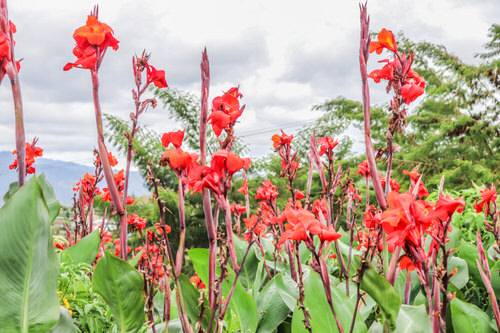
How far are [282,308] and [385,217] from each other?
725mm

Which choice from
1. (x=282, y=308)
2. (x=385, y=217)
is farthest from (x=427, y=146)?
(x=385, y=217)

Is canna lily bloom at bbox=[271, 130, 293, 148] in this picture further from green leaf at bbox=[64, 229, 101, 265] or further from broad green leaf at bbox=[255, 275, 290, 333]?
green leaf at bbox=[64, 229, 101, 265]

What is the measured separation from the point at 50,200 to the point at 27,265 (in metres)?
0.93

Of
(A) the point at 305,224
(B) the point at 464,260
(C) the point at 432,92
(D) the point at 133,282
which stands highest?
(C) the point at 432,92

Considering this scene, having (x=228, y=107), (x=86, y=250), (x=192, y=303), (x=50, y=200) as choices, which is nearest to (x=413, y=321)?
(x=192, y=303)

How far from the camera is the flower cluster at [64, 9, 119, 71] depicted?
3.07ft

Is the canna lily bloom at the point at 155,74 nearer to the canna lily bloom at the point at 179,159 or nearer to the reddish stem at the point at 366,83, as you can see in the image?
the canna lily bloom at the point at 179,159

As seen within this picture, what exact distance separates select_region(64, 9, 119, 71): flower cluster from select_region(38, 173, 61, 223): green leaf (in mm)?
863

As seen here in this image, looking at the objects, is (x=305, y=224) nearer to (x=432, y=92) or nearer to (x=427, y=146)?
(x=427, y=146)

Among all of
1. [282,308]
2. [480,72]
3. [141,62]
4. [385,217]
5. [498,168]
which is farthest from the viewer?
[480,72]

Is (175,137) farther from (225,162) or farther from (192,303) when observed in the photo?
(192,303)

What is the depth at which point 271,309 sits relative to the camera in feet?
4.41

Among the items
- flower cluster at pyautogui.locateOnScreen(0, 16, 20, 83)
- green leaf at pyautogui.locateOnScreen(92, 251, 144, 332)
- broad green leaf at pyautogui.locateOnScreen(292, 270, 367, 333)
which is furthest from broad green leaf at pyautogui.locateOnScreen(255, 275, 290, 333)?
flower cluster at pyautogui.locateOnScreen(0, 16, 20, 83)

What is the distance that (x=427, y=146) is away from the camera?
627 cm
